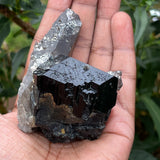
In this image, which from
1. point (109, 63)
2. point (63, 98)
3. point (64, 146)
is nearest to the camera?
point (63, 98)

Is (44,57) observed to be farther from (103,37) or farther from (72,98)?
(103,37)

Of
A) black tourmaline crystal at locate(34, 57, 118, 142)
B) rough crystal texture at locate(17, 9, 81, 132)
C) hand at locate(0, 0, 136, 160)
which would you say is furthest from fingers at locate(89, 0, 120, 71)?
black tourmaline crystal at locate(34, 57, 118, 142)

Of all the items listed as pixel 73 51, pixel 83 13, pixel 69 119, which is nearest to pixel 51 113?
pixel 69 119

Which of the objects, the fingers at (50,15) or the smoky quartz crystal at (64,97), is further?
the fingers at (50,15)

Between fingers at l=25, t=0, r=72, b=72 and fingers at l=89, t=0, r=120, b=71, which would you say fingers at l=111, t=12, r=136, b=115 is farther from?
fingers at l=25, t=0, r=72, b=72

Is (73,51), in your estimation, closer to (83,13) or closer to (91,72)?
(83,13)

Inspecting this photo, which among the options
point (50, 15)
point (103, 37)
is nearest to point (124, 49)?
point (103, 37)

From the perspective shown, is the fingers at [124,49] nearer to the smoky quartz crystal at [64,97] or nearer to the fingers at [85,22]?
the fingers at [85,22]

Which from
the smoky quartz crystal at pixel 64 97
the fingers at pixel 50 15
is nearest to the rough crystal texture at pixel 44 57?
the smoky quartz crystal at pixel 64 97
